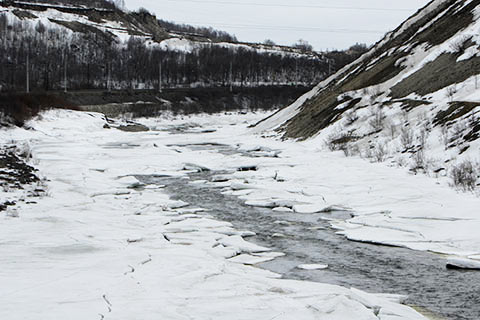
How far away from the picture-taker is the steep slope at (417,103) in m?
16.3

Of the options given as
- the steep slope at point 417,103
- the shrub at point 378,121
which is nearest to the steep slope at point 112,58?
the steep slope at point 417,103

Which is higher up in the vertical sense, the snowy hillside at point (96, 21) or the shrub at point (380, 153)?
the snowy hillside at point (96, 21)

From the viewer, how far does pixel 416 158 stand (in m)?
16.2

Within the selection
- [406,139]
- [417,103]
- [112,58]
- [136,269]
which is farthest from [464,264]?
[112,58]

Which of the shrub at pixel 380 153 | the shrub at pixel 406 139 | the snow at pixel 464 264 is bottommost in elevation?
the snow at pixel 464 264

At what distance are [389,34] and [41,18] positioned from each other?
9979 cm

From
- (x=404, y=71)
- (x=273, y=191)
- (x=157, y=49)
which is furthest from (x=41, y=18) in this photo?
(x=273, y=191)

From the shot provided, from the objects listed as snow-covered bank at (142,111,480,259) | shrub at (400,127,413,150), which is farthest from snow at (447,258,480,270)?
shrub at (400,127,413,150)

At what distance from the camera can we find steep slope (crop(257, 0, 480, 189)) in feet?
53.6

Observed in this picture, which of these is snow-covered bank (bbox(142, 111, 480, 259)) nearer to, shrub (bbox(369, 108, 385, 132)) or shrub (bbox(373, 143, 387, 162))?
shrub (bbox(373, 143, 387, 162))

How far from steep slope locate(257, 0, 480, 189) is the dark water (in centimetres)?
434

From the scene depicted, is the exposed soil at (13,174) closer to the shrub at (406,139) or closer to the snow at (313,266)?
the snow at (313,266)

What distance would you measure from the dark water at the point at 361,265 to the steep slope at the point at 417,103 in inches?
171

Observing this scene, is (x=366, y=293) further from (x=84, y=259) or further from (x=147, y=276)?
(x=84, y=259)
